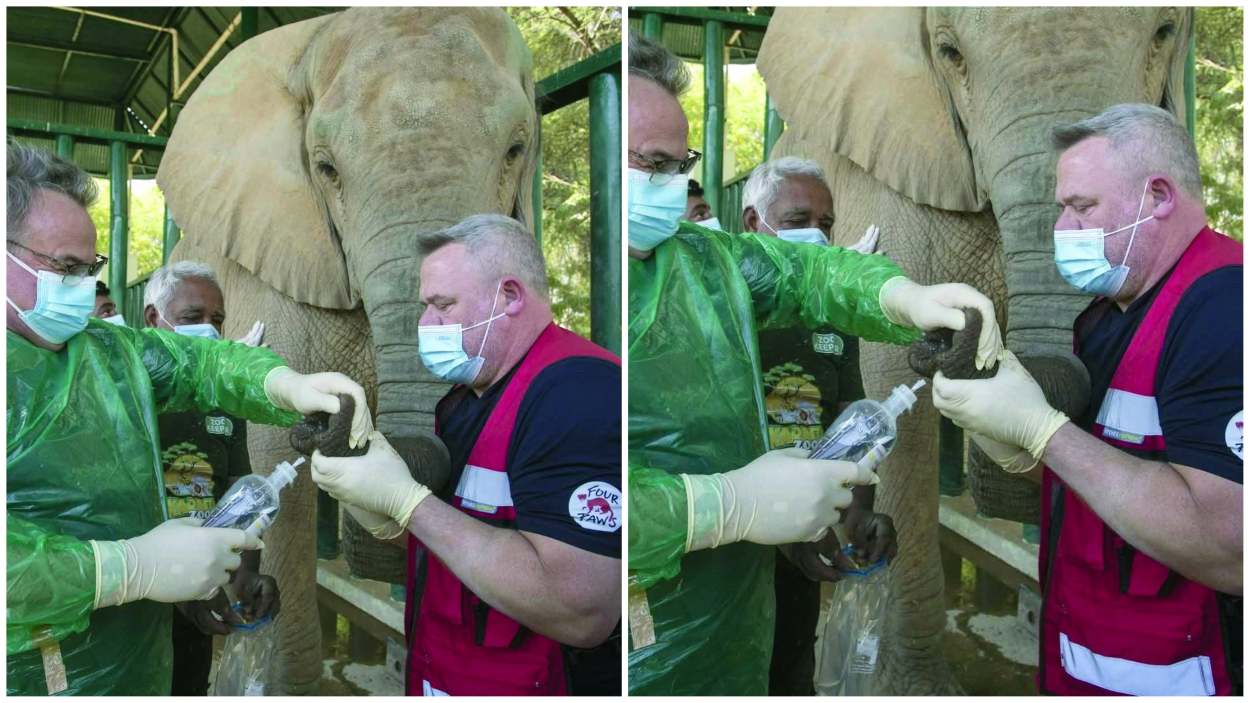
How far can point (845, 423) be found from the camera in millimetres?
2803

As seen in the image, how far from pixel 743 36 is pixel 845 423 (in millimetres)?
864

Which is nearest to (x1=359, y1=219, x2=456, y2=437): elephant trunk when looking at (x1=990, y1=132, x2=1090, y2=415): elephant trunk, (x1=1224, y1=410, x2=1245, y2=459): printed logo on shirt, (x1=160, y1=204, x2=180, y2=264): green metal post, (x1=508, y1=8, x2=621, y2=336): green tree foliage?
(x1=508, y1=8, x2=621, y2=336): green tree foliage

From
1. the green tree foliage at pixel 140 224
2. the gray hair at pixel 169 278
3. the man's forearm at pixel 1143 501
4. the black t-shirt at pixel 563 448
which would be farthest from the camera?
the gray hair at pixel 169 278

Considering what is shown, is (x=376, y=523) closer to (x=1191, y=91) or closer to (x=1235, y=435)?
(x=1235, y=435)

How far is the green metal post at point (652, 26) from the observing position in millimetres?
2842

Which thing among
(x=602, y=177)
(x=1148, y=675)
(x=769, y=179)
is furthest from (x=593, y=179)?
(x=1148, y=675)

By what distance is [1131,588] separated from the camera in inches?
102

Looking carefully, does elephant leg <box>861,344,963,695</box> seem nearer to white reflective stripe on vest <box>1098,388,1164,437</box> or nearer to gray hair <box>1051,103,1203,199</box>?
white reflective stripe on vest <box>1098,388,1164,437</box>

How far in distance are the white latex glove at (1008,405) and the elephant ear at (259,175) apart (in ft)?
4.30

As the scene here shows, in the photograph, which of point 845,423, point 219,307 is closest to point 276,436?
point 219,307

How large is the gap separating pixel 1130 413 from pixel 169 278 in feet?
6.65

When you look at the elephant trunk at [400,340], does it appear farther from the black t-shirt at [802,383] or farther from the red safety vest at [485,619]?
the black t-shirt at [802,383]

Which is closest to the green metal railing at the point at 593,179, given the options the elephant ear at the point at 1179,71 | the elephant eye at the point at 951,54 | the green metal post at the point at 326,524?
the green metal post at the point at 326,524

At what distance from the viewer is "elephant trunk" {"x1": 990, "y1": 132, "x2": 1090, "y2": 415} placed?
2682 millimetres
